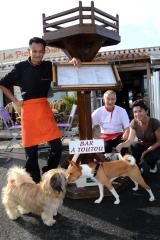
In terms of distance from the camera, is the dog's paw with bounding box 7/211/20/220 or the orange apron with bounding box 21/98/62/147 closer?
the dog's paw with bounding box 7/211/20/220

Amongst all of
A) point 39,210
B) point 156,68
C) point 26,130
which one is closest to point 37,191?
point 39,210

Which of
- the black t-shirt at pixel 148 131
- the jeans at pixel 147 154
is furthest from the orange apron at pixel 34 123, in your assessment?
the jeans at pixel 147 154

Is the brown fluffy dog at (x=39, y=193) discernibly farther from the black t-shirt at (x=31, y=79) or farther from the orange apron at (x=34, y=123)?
the black t-shirt at (x=31, y=79)

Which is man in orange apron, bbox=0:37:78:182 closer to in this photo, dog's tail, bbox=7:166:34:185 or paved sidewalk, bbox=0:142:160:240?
dog's tail, bbox=7:166:34:185

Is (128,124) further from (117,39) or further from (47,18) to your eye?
(47,18)

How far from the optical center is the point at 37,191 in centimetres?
371

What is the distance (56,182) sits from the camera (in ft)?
11.8

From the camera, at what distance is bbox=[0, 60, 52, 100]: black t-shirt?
4363 mm

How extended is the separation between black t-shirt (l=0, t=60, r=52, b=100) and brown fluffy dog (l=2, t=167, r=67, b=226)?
104 centimetres

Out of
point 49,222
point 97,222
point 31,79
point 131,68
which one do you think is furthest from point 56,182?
point 131,68

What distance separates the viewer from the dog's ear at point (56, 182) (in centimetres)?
359

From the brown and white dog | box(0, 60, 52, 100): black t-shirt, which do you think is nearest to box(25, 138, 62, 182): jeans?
the brown and white dog

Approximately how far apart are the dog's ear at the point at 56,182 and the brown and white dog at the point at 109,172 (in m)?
0.59

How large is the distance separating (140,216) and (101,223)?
0.45 meters
